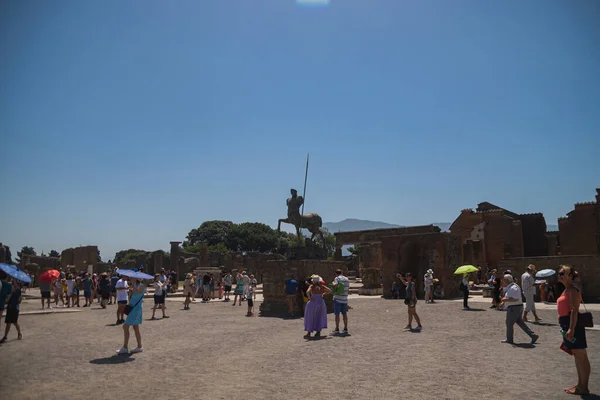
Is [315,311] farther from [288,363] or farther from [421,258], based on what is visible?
[421,258]

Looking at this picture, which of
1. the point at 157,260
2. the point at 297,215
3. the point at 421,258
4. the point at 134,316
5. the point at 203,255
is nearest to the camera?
the point at 134,316

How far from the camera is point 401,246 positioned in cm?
2531

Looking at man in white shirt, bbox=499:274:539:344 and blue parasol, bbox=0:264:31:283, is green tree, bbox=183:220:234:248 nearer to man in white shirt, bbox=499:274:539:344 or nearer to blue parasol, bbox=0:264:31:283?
blue parasol, bbox=0:264:31:283

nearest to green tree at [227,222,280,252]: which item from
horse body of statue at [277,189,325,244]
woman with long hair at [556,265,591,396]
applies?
horse body of statue at [277,189,325,244]

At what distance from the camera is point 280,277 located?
18.9m

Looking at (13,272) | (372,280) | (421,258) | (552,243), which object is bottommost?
(372,280)

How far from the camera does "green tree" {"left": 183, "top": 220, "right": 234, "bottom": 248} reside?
8838 centimetres

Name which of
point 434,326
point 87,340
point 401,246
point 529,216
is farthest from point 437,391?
point 529,216

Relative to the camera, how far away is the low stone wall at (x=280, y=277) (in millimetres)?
18375

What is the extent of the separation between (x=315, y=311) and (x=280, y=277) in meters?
6.43

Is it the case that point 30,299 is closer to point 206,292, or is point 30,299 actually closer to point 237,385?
point 206,292

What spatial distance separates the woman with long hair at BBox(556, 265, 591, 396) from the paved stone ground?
0.29m

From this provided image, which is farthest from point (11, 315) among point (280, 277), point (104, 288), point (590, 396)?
point (590, 396)

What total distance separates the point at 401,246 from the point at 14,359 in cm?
1935
